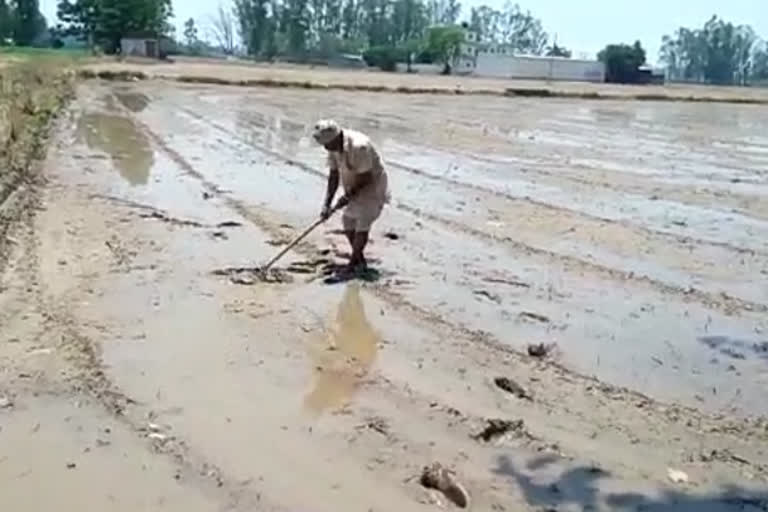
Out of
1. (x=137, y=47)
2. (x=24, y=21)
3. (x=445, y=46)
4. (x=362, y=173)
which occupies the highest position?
(x=24, y=21)

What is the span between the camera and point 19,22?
8250cm

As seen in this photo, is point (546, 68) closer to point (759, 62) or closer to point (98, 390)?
point (759, 62)

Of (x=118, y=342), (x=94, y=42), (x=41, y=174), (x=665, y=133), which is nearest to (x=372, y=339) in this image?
(x=118, y=342)

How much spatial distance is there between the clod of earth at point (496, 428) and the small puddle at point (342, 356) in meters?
0.88

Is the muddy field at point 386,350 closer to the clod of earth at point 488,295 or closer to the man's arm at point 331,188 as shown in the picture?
the clod of earth at point 488,295

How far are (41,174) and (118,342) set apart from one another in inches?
307

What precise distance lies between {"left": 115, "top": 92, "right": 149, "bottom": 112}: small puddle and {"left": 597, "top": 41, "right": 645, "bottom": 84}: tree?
57.6 metres

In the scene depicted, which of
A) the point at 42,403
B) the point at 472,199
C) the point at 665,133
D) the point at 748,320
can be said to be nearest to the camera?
the point at 42,403

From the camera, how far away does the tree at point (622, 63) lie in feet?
278

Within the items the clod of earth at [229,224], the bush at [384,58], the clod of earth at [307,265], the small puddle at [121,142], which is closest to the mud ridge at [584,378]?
the clod of earth at [307,265]

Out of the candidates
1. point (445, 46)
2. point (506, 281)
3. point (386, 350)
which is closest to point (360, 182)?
point (506, 281)

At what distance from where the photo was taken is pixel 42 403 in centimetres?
559

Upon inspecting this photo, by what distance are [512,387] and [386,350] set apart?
109cm

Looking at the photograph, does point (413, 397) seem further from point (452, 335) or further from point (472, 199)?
point (472, 199)
